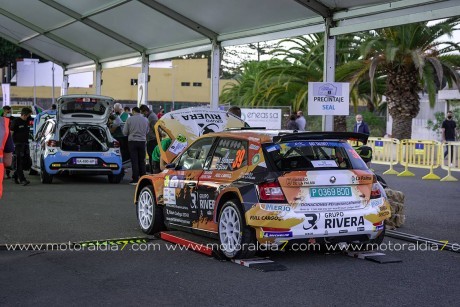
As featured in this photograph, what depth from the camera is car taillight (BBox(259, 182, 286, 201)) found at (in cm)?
793

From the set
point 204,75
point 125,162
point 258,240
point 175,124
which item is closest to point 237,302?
point 258,240

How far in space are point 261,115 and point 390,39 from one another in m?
5.48

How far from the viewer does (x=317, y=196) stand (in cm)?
804

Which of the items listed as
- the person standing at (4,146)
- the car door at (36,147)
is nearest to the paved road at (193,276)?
the person standing at (4,146)

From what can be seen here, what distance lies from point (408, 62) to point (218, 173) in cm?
1893

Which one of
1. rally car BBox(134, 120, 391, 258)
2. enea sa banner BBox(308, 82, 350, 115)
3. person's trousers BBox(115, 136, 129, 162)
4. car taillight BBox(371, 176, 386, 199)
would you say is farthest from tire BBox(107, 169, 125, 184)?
car taillight BBox(371, 176, 386, 199)

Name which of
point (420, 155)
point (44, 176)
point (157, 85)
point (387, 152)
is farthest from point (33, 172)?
point (157, 85)

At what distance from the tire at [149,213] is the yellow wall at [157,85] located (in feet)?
161

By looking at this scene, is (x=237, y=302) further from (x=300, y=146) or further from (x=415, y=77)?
(x=415, y=77)

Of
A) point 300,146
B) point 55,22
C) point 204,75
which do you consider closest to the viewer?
point 300,146

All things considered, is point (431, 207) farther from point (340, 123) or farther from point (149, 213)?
point (340, 123)

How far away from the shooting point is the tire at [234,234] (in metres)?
8.04

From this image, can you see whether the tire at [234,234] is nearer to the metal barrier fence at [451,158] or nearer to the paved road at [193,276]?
the paved road at [193,276]

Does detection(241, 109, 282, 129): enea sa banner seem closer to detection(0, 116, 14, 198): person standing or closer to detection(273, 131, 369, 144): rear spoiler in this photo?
detection(273, 131, 369, 144): rear spoiler
